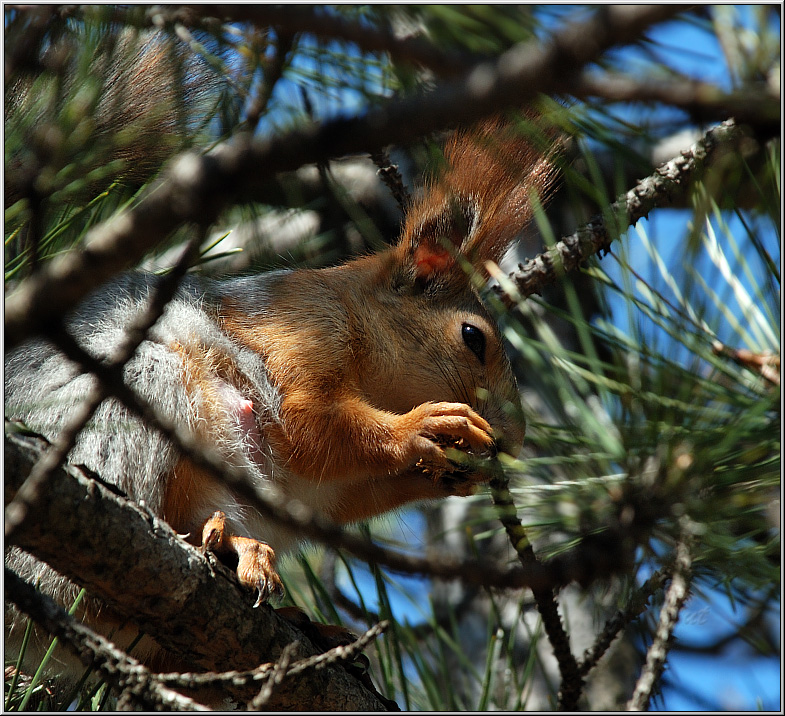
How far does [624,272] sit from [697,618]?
672mm

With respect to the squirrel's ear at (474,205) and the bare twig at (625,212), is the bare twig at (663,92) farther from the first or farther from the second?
the squirrel's ear at (474,205)

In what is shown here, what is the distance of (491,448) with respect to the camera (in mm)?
1330

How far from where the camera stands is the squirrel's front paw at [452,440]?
1.33 metres

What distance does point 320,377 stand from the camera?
1485 mm

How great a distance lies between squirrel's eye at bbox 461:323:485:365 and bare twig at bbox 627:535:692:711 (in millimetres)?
773

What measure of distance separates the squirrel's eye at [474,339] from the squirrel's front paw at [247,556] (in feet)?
2.14

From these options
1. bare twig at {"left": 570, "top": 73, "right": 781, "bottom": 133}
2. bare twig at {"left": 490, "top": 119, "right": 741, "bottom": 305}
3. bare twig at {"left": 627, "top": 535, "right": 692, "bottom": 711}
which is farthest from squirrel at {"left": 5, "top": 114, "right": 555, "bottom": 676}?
bare twig at {"left": 570, "top": 73, "right": 781, "bottom": 133}

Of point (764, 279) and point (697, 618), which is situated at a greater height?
point (764, 279)

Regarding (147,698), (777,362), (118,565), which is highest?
(777,362)

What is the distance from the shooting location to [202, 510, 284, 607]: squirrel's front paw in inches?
44.0

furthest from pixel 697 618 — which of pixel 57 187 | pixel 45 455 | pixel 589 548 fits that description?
pixel 57 187

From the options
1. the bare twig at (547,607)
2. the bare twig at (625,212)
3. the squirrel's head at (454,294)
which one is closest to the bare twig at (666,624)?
the bare twig at (547,607)

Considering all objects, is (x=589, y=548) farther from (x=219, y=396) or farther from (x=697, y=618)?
(x=219, y=396)

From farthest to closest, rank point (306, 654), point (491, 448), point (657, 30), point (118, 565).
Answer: point (491, 448) → point (306, 654) → point (118, 565) → point (657, 30)
